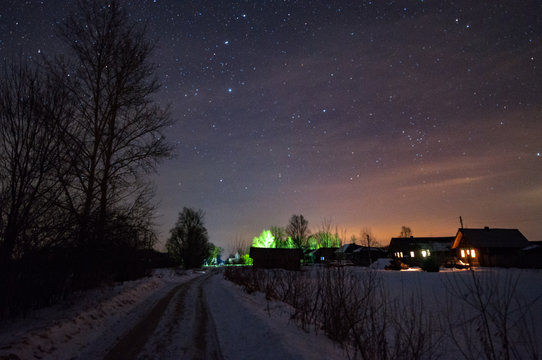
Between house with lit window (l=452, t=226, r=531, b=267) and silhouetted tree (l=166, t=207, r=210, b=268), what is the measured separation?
4543 cm

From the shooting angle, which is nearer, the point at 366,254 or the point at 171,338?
the point at 171,338

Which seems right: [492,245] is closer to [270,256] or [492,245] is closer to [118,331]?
[270,256]

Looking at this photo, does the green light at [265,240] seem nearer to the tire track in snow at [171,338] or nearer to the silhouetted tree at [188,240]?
the silhouetted tree at [188,240]

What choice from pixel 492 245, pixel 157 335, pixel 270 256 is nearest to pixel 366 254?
pixel 492 245

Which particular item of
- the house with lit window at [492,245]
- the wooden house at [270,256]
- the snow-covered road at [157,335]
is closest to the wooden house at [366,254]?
the house with lit window at [492,245]

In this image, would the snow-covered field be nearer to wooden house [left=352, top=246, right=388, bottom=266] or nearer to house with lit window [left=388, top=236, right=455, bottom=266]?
house with lit window [left=388, top=236, right=455, bottom=266]

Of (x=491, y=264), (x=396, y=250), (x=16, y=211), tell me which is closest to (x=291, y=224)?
(x=396, y=250)

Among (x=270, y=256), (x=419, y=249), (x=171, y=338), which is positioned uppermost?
(x=419, y=249)

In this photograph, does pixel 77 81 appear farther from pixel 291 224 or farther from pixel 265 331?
pixel 291 224

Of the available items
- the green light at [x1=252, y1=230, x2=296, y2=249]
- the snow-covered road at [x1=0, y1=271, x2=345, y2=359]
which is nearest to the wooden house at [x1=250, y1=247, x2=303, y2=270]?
the snow-covered road at [x1=0, y1=271, x2=345, y2=359]

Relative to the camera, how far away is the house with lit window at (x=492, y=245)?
4296 centimetres

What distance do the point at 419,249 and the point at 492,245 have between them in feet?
58.9

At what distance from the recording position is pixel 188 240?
58.4 meters

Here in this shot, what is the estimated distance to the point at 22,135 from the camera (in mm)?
7398
